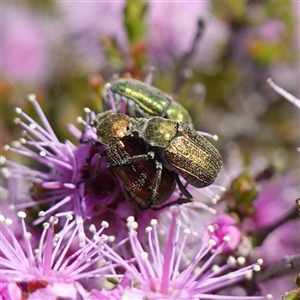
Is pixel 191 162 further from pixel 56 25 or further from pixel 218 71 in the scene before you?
pixel 56 25

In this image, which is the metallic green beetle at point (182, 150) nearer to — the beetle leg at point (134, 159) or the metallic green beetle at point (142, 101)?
the beetle leg at point (134, 159)

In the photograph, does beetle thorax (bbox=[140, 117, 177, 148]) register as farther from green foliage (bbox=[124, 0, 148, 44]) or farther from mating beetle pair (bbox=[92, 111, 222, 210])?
green foliage (bbox=[124, 0, 148, 44])

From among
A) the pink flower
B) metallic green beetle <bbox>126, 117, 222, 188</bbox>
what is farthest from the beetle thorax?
the pink flower

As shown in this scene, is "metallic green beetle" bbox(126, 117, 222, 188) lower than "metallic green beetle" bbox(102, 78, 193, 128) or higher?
lower

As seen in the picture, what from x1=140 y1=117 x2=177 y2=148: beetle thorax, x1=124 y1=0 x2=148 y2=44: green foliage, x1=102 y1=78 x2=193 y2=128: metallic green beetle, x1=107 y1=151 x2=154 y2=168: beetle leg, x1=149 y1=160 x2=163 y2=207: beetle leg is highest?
x1=124 y1=0 x2=148 y2=44: green foliage

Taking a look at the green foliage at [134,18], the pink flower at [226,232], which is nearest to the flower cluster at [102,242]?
the pink flower at [226,232]

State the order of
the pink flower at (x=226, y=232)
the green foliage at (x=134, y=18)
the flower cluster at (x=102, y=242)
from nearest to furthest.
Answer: the flower cluster at (x=102, y=242)
the pink flower at (x=226, y=232)
the green foliage at (x=134, y=18)

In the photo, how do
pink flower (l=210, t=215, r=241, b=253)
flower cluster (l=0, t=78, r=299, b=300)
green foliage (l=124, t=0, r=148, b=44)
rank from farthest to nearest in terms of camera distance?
green foliage (l=124, t=0, r=148, b=44)
pink flower (l=210, t=215, r=241, b=253)
flower cluster (l=0, t=78, r=299, b=300)

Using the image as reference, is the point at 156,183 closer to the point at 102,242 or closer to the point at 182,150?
the point at 182,150
